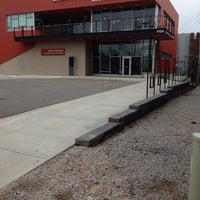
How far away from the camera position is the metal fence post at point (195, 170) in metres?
2.76

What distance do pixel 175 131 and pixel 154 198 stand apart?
3638mm

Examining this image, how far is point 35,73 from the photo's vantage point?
118 ft

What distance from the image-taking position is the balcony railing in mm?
27328

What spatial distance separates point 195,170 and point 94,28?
2862 centimetres

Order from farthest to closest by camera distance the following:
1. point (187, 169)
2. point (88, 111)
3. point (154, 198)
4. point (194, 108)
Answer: point (194, 108) → point (88, 111) → point (187, 169) → point (154, 198)

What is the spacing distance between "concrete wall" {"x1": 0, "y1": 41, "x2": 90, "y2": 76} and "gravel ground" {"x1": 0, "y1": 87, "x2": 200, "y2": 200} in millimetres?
27105

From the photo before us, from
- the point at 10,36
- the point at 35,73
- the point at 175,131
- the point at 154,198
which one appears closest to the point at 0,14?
the point at 10,36

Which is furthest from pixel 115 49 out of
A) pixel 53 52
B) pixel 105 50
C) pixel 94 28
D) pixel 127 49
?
pixel 53 52

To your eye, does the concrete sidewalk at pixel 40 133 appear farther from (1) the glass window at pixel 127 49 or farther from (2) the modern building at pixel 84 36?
(1) the glass window at pixel 127 49

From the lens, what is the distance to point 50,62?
3459 centimetres

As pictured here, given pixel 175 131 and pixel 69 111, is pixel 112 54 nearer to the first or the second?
pixel 69 111

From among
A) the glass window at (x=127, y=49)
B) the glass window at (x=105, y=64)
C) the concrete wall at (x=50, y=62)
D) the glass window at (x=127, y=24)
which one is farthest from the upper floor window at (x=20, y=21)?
the glass window at (x=127, y=24)

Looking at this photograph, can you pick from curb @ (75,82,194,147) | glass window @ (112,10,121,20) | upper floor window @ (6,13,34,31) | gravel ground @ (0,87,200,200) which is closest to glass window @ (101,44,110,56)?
glass window @ (112,10,121,20)

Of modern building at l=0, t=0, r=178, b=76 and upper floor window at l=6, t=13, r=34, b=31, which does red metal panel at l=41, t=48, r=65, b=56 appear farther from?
upper floor window at l=6, t=13, r=34, b=31
